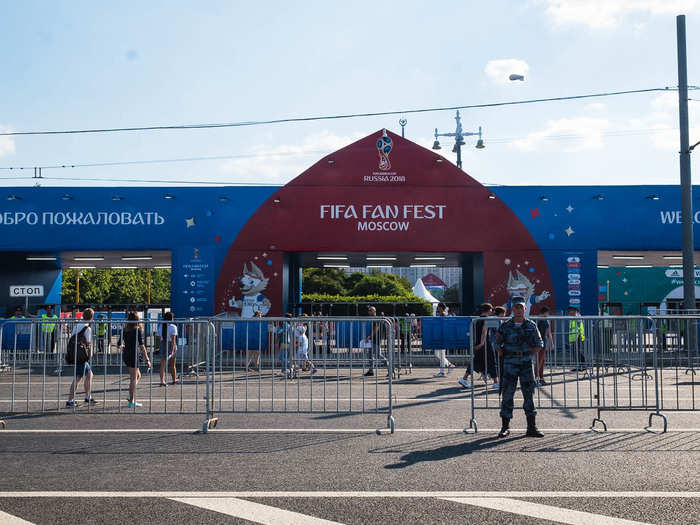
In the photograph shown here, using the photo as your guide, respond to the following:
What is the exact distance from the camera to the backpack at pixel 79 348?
11.9m

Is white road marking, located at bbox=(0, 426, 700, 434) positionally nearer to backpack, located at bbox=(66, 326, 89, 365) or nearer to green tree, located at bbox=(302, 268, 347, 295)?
backpack, located at bbox=(66, 326, 89, 365)

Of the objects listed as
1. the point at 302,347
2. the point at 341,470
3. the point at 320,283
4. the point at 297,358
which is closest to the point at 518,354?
the point at 341,470

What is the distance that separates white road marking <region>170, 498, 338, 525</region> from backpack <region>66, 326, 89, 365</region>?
652 centimetres

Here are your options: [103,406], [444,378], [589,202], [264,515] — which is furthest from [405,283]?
[264,515]

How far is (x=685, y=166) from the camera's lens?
754 inches

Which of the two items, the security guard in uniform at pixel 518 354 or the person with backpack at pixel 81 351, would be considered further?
the person with backpack at pixel 81 351

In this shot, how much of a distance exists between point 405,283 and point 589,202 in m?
68.6

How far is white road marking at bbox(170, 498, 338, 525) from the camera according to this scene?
544 centimetres

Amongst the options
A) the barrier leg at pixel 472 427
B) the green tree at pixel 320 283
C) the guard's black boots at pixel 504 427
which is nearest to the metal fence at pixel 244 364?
the barrier leg at pixel 472 427

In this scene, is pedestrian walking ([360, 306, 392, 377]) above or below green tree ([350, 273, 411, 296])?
below

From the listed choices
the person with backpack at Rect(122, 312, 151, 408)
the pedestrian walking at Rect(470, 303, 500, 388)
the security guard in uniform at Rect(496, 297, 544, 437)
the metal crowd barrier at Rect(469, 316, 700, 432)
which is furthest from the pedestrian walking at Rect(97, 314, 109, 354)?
the security guard in uniform at Rect(496, 297, 544, 437)

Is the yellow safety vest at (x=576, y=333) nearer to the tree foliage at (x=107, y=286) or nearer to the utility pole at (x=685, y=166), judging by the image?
the utility pole at (x=685, y=166)

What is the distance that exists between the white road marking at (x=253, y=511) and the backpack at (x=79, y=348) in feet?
21.4

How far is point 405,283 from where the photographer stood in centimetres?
9250
